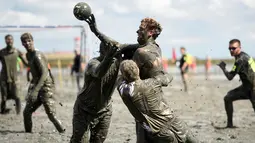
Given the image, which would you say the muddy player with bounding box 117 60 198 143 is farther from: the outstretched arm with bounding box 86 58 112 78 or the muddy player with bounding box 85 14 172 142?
the outstretched arm with bounding box 86 58 112 78

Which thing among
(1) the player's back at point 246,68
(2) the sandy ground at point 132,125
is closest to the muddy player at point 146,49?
(2) the sandy ground at point 132,125

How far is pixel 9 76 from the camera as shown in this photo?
1288 cm

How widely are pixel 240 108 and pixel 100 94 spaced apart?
9245mm

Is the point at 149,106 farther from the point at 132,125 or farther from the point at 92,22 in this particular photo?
the point at 132,125

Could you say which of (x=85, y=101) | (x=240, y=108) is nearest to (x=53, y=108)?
(x=85, y=101)

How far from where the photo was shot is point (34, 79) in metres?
8.90

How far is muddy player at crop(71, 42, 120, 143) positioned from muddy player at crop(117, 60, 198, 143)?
585mm

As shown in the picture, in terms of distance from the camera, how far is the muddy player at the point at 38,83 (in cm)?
866

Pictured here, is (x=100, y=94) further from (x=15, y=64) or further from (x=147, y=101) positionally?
(x=15, y=64)

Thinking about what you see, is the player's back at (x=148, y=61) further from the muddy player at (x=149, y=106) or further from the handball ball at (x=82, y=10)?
the handball ball at (x=82, y=10)

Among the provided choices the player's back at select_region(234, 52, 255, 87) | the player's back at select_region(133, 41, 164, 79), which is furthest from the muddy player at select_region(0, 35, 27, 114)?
the player's back at select_region(133, 41, 164, 79)

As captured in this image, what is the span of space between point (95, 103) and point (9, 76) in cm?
755

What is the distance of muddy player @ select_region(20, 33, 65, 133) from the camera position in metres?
8.66

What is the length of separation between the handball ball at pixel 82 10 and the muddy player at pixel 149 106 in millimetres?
736
